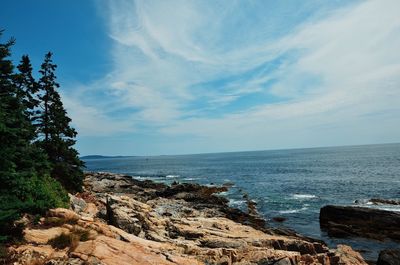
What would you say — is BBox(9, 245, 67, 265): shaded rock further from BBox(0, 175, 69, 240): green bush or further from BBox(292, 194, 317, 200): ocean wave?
BBox(292, 194, 317, 200): ocean wave

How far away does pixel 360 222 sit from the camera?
33312 millimetres

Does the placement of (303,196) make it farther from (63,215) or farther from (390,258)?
(63,215)

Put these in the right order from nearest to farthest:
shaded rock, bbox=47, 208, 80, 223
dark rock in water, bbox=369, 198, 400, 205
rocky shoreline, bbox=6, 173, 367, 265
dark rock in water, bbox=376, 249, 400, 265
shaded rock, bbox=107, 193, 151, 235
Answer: rocky shoreline, bbox=6, 173, 367, 265
shaded rock, bbox=47, 208, 80, 223
shaded rock, bbox=107, 193, 151, 235
dark rock in water, bbox=376, 249, 400, 265
dark rock in water, bbox=369, 198, 400, 205

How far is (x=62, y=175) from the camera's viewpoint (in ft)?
95.6

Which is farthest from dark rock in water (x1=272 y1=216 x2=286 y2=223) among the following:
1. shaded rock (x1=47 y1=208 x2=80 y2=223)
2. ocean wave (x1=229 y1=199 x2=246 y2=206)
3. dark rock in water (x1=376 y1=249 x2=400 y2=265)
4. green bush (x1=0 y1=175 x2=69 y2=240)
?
shaded rock (x1=47 y1=208 x2=80 y2=223)

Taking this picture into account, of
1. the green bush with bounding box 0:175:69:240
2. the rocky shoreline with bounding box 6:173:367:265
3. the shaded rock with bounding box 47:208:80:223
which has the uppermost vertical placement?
the green bush with bounding box 0:175:69:240

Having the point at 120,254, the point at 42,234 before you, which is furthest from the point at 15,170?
the point at 120,254

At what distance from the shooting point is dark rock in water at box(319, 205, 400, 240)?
102 feet

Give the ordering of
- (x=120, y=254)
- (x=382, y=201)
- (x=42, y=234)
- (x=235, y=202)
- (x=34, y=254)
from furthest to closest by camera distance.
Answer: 1. (x=235, y=202)
2. (x=382, y=201)
3. (x=42, y=234)
4. (x=120, y=254)
5. (x=34, y=254)

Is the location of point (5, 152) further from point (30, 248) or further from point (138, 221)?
point (138, 221)

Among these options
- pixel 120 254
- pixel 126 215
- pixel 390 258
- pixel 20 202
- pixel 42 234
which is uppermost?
pixel 20 202

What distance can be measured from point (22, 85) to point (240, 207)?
3460 cm

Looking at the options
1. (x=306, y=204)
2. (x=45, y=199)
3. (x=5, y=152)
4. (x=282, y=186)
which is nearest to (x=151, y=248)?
(x=45, y=199)

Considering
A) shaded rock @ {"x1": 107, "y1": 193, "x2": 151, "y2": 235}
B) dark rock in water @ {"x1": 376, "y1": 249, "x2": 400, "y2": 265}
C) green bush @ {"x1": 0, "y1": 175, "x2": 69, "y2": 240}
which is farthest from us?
dark rock in water @ {"x1": 376, "y1": 249, "x2": 400, "y2": 265}
